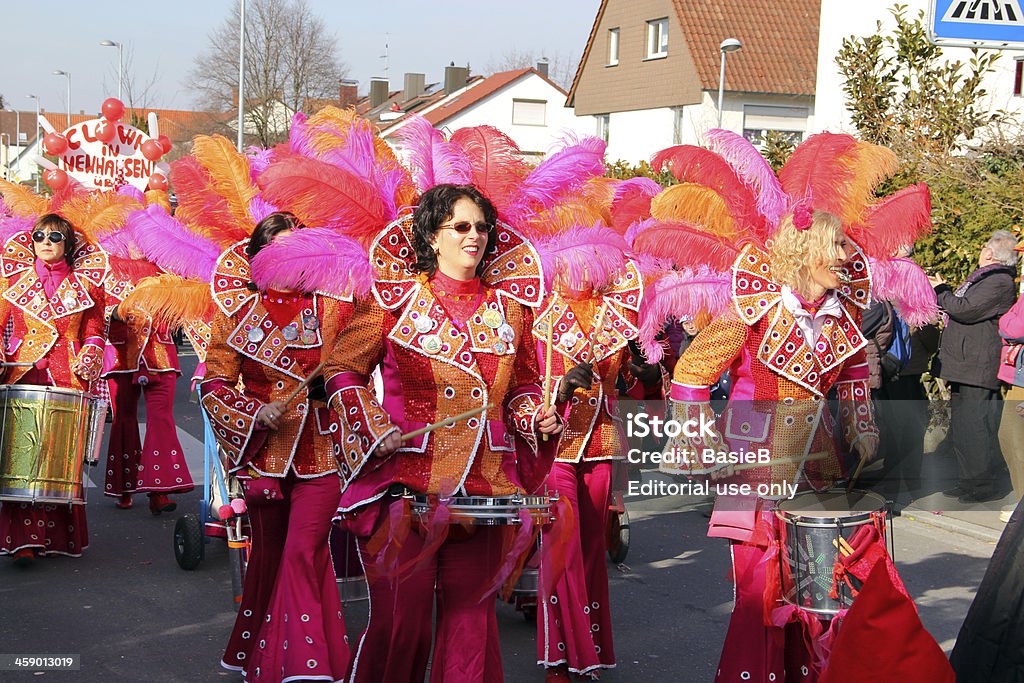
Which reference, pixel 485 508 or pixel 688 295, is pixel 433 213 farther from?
pixel 688 295

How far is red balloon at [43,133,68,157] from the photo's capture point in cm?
1377

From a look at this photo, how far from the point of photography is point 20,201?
27.0 ft

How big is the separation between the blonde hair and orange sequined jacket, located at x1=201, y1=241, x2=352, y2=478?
176cm

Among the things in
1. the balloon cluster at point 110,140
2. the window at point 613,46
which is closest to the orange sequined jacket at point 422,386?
the balloon cluster at point 110,140

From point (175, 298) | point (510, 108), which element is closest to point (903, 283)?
point (175, 298)

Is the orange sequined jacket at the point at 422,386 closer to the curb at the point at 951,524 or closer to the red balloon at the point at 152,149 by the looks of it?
the curb at the point at 951,524

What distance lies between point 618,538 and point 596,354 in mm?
2041

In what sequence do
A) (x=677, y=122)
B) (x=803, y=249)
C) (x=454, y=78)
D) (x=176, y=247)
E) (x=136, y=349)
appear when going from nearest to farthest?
(x=803, y=249) < (x=176, y=247) < (x=136, y=349) < (x=677, y=122) < (x=454, y=78)

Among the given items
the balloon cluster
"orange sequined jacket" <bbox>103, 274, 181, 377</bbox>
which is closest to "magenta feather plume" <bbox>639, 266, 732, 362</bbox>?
"orange sequined jacket" <bbox>103, 274, 181, 377</bbox>

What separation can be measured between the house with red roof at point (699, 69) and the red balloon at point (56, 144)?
20120 mm

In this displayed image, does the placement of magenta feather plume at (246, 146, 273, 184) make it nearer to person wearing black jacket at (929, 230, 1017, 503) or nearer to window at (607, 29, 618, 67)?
person wearing black jacket at (929, 230, 1017, 503)

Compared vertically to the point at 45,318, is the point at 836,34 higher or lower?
higher

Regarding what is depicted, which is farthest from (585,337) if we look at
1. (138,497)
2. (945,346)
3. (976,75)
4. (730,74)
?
(730,74)

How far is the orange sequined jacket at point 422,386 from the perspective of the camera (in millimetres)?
4086
